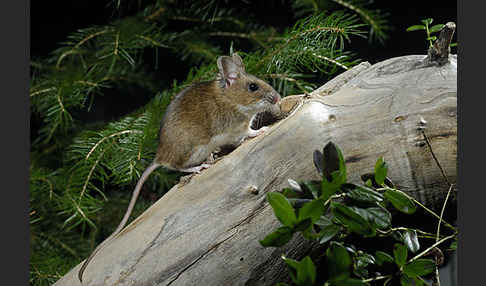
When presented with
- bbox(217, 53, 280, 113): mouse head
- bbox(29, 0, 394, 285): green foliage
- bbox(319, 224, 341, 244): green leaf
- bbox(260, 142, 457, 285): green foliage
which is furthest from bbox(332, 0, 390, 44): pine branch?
bbox(319, 224, 341, 244): green leaf

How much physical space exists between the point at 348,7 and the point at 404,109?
71cm

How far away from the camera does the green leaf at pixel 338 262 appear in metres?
0.86

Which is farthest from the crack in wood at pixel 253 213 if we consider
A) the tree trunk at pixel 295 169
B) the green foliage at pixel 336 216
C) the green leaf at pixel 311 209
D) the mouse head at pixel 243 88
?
the mouse head at pixel 243 88

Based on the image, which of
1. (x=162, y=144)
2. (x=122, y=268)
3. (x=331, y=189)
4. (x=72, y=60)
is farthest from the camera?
(x=72, y=60)

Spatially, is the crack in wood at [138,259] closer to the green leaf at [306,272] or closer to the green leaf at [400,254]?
the green leaf at [306,272]

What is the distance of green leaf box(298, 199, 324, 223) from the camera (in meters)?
0.81

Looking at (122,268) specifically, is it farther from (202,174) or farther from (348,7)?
(348,7)

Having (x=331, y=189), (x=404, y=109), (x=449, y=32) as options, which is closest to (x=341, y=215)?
(x=331, y=189)

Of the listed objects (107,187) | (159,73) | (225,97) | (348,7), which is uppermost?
(348,7)

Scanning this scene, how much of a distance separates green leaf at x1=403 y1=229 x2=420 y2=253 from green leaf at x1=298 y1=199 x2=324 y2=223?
25 cm

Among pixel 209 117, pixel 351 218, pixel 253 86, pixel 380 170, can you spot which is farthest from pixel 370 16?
pixel 351 218

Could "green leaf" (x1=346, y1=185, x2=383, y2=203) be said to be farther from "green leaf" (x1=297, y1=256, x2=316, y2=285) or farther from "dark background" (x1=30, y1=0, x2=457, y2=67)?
"dark background" (x1=30, y1=0, x2=457, y2=67)

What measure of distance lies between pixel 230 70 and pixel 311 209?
69cm

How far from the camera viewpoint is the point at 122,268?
116 cm
